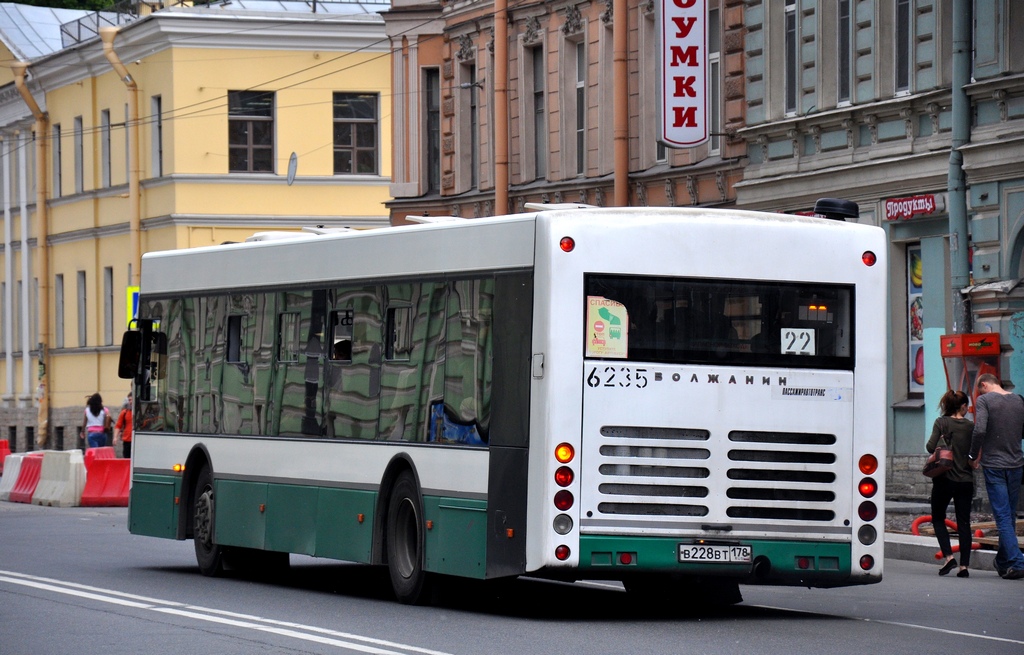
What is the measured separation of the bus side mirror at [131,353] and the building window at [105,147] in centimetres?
3257

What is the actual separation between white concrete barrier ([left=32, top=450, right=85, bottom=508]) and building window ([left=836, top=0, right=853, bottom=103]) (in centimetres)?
1279

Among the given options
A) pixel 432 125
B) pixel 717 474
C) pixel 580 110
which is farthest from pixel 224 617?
pixel 432 125

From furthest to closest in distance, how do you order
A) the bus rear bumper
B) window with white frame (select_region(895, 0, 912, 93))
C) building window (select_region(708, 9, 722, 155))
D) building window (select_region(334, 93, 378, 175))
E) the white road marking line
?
1. building window (select_region(334, 93, 378, 175))
2. building window (select_region(708, 9, 722, 155))
3. window with white frame (select_region(895, 0, 912, 93))
4. the bus rear bumper
5. the white road marking line

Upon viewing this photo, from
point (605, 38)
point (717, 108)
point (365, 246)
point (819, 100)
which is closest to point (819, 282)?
point (365, 246)

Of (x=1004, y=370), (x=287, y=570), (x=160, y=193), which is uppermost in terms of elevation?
(x=160, y=193)

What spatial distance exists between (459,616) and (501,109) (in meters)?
23.0

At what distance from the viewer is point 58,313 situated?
54938 mm

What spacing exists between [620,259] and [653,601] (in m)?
3.37

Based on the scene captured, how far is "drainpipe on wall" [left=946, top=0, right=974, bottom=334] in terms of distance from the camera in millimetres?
23891

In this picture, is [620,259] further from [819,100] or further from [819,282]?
[819,100]

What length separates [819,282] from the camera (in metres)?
14.2

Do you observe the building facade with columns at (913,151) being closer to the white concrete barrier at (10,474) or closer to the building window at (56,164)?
the white concrete barrier at (10,474)

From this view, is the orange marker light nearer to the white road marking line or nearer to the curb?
the white road marking line

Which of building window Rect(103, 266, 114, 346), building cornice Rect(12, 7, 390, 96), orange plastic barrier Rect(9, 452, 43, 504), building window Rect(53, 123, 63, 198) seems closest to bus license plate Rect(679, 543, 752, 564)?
orange plastic barrier Rect(9, 452, 43, 504)
